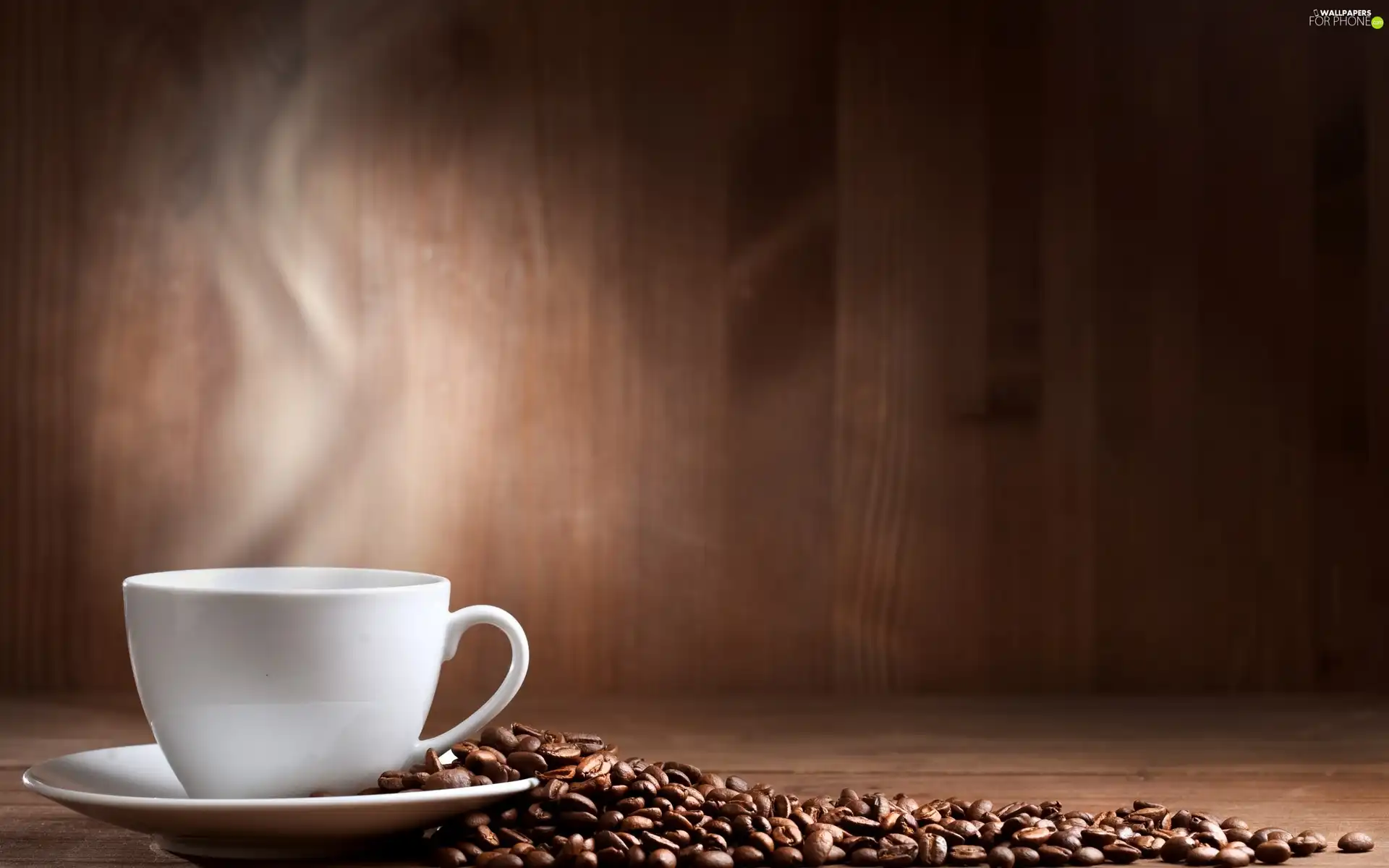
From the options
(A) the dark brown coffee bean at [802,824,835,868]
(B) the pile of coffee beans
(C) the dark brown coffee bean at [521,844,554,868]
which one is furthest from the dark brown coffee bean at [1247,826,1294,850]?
(C) the dark brown coffee bean at [521,844,554,868]

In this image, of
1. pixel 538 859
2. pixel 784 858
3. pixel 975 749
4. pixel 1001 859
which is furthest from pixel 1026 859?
pixel 975 749

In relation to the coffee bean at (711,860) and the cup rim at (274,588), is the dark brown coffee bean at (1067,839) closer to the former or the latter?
the coffee bean at (711,860)

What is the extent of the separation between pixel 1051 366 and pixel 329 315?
25.9 inches

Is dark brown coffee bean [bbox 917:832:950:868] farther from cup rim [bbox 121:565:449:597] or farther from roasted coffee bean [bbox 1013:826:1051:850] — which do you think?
cup rim [bbox 121:565:449:597]

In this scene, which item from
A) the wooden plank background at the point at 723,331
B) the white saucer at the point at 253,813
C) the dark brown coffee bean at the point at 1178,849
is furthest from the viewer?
the wooden plank background at the point at 723,331

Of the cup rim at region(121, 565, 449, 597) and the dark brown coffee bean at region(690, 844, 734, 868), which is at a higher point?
the cup rim at region(121, 565, 449, 597)

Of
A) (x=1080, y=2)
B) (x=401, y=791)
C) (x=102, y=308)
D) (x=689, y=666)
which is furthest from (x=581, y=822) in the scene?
(x=1080, y=2)

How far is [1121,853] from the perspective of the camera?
0.70 meters

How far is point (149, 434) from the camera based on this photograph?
128cm

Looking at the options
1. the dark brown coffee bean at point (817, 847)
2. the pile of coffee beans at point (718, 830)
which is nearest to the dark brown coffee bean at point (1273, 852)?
the pile of coffee beans at point (718, 830)

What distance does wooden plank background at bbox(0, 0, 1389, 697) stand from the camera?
1.28 m

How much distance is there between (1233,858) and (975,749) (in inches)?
13.9

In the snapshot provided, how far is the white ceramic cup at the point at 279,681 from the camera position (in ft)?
2.12

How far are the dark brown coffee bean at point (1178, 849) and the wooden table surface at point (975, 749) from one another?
2.3 inches
